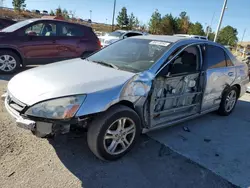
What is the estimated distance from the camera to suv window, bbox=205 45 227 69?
396 centimetres

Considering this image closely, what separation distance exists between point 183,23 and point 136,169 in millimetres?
47878

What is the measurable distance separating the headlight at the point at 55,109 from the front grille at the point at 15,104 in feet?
0.53

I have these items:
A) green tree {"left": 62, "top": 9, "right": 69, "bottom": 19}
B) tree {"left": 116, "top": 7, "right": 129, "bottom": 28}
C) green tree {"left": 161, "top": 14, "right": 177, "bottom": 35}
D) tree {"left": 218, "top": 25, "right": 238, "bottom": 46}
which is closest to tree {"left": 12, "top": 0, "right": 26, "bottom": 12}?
green tree {"left": 62, "top": 9, "right": 69, "bottom": 19}

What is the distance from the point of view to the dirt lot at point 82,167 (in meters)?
2.47

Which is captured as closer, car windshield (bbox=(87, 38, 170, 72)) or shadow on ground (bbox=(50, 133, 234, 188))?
shadow on ground (bbox=(50, 133, 234, 188))

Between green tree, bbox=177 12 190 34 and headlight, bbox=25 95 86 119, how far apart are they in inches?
1767

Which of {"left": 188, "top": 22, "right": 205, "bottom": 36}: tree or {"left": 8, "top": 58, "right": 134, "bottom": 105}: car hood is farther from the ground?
{"left": 188, "top": 22, "right": 205, "bottom": 36}: tree

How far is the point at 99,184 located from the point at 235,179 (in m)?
1.63

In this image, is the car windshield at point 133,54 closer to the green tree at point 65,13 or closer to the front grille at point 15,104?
the front grille at point 15,104

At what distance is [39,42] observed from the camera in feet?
22.0

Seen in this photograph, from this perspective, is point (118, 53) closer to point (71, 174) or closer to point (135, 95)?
point (135, 95)

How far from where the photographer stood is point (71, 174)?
8.43 ft

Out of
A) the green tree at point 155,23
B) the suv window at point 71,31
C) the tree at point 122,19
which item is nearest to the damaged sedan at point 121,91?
the suv window at point 71,31

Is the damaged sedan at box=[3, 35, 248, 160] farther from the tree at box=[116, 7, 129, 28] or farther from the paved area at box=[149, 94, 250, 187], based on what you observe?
the tree at box=[116, 7, 129, 28]
